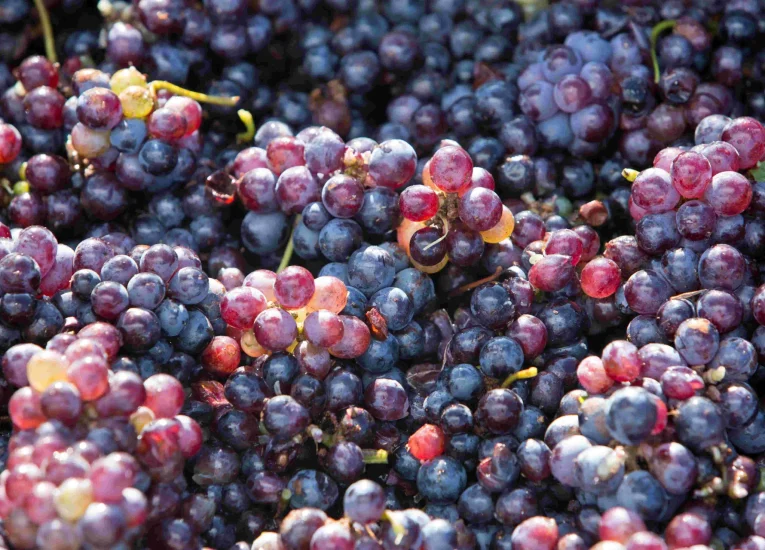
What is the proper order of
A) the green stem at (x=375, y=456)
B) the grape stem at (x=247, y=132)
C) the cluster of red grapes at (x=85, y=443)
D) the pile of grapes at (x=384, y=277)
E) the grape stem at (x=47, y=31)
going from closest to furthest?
the cluster of red grapes at (x=85, y=443), the pile of grapes at (x=384, y=277), the green stem at (x=375, y=456), the grape stem at (x=247, y=132), the grape stem at (x=47, y=31)

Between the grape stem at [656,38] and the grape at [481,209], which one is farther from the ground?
the grape stem at [656,38]

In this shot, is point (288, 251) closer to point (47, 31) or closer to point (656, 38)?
point (47, 31)

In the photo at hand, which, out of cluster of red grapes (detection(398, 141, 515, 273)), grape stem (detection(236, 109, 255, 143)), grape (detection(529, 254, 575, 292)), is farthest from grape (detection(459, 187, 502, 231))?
grape stem (detection(236, 109, 255, 143))

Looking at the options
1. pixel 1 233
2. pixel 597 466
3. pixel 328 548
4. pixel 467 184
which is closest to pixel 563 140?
pixel 467 184

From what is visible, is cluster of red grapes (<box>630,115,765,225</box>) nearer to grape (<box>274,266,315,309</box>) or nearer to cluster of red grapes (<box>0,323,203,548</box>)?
grape (<box>274,266,315,309</box>)

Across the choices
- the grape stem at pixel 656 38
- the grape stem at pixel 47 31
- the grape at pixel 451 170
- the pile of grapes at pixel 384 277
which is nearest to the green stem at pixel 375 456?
the pile of grapes at pixel 384 277

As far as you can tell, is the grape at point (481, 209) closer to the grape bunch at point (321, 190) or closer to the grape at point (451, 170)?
the grape at point (451, 170)
